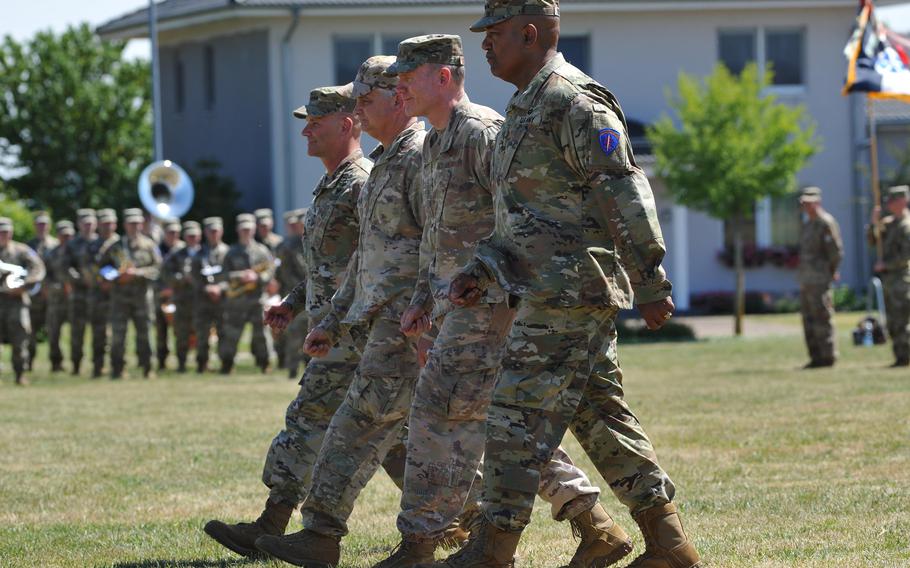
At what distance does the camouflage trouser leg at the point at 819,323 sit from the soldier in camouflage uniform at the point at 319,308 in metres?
13.1

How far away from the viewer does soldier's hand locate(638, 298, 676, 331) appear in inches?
235

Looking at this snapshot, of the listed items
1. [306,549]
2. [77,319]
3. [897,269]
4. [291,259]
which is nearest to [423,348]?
[306,549]

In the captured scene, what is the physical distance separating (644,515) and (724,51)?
33386mm

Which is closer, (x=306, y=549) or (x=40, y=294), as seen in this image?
(x=306, y=549)

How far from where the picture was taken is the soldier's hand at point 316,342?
754 centimetres

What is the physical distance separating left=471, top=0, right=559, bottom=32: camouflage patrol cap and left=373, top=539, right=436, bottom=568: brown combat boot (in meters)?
2.18

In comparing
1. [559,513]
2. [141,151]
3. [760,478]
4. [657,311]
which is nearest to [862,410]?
[760,478]

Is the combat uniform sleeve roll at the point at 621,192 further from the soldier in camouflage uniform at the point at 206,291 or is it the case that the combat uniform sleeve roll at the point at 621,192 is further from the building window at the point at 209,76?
the building window at the point at 209,76

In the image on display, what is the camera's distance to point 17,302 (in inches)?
921

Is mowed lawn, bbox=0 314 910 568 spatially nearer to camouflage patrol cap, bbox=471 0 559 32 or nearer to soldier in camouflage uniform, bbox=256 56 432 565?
soldier in camouflage uniform, bbox=256 56 432 565

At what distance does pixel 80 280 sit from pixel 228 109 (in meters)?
14.7

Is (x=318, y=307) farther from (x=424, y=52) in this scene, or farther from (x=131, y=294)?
(x=131, y=294)

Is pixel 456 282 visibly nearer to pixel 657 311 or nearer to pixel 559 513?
pixel 657 311

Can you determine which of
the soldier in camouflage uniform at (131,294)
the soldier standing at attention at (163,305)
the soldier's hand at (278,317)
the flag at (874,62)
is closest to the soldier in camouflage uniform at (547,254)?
the soldier's hand at (278,317)
